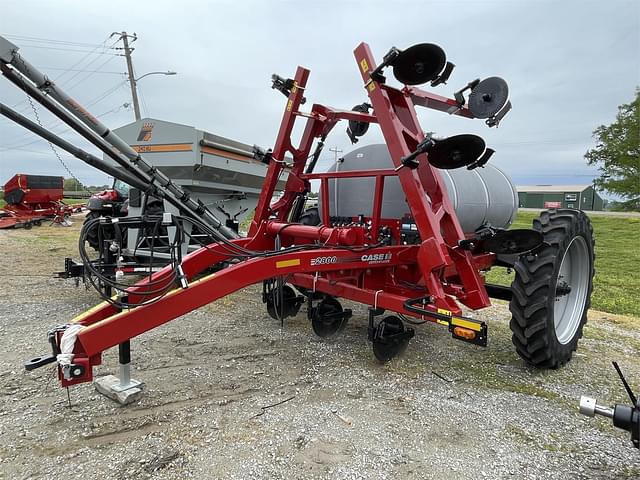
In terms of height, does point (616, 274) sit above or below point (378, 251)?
below

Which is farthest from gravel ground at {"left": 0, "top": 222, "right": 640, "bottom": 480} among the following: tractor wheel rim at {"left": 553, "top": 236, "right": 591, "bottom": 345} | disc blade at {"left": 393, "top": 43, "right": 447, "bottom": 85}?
disc blade at {"left": 393, "top": 43, "right": 447, "bottom": 85}

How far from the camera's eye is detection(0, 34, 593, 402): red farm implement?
9.38ft

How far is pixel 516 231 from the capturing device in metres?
3.43

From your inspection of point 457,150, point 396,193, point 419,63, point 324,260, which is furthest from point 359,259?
point 419,63

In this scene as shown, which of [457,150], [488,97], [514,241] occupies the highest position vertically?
[488,97]

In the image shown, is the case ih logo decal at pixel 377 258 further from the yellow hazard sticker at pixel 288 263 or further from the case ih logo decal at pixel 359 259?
the yellow hazard sticker at pixel 288 263

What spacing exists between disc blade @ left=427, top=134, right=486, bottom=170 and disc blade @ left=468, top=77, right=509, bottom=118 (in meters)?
0.69

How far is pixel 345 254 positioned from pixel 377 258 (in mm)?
351

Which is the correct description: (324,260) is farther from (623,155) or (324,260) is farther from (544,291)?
(623,155)

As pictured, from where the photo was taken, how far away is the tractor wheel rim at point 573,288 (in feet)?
14.0

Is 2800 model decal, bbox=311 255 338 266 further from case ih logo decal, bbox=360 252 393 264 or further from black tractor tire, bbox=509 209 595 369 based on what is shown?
black tractor tire, bbox=509 209 595 369

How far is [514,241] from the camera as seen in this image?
3.46m

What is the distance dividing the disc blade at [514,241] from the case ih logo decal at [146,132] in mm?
5191

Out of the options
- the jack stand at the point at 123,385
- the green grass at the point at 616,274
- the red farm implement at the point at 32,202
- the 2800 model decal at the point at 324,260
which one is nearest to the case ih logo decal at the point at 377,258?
the 2800 model decal at the point at 324,260
